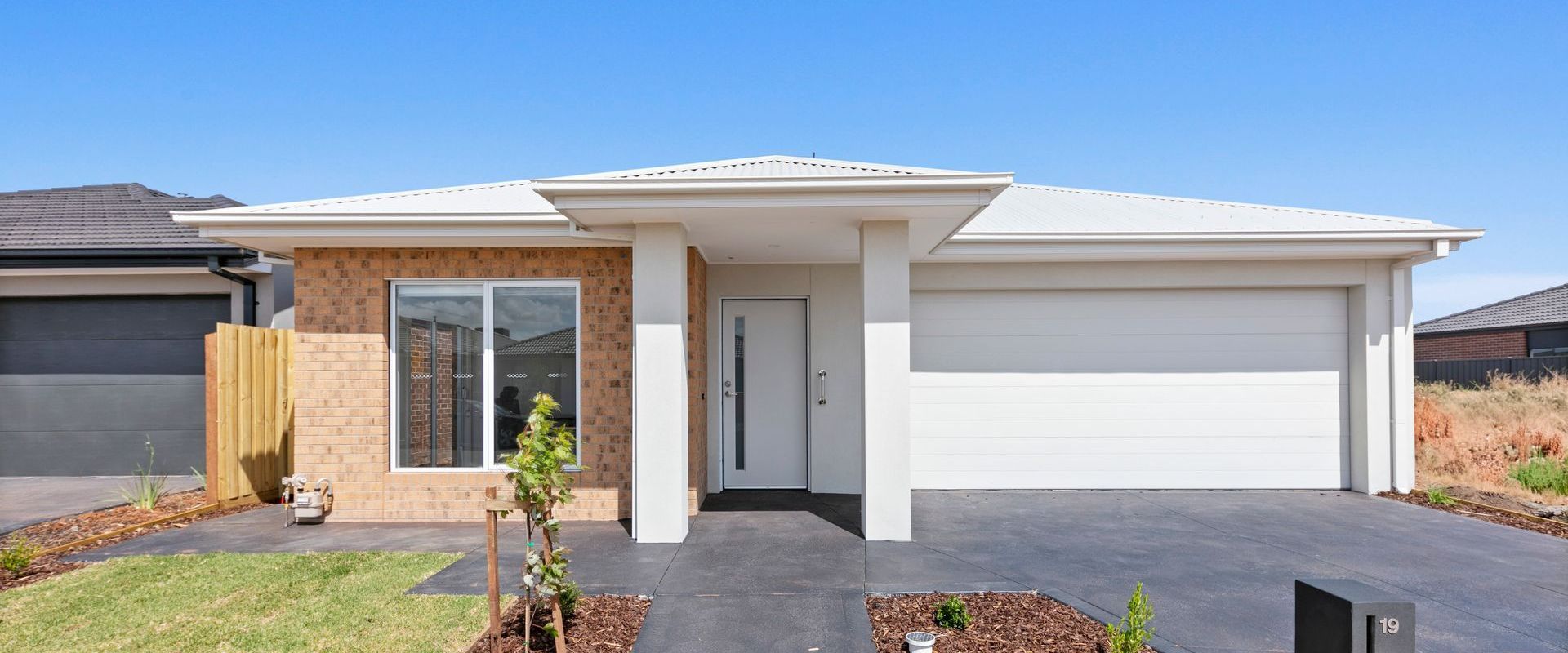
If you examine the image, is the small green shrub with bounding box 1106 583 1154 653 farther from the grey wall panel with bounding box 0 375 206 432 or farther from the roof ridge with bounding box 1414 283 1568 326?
the roof ridge with bounding box 1414 283 1568 326

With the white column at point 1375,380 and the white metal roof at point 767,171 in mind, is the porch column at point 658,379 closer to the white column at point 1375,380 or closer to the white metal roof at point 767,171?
A: the white metal roof at point 767,171

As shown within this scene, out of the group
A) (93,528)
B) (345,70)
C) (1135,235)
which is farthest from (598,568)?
(345,70)

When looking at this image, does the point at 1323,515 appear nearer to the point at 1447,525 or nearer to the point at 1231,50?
the point at 1447,525

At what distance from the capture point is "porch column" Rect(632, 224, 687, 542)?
6.36 meters

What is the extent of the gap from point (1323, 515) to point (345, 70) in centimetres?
1345

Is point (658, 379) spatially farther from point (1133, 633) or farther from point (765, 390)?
point (1133, 633)

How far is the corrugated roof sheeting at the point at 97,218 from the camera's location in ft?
33.1

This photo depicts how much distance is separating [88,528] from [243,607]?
12.1 ft

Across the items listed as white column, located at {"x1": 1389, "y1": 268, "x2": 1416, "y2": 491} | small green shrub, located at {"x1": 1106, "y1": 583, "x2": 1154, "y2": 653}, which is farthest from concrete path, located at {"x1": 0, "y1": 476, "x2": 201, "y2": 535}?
white column, located at {"x1": 1389, "y1": 268, "x2": 1416, "y2": 491}

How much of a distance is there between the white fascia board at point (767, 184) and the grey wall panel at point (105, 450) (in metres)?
8.04

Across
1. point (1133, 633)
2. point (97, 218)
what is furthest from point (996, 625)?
point (97, 218)

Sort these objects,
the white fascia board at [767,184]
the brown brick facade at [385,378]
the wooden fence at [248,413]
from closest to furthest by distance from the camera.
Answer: the white fascia board at [767,184], the brown brick facade at [385,378], the wooden fence at [248,413]

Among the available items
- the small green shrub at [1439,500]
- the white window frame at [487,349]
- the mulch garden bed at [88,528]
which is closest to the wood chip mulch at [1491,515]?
the small green shrub at [1439,500]

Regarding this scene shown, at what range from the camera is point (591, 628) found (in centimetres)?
438
